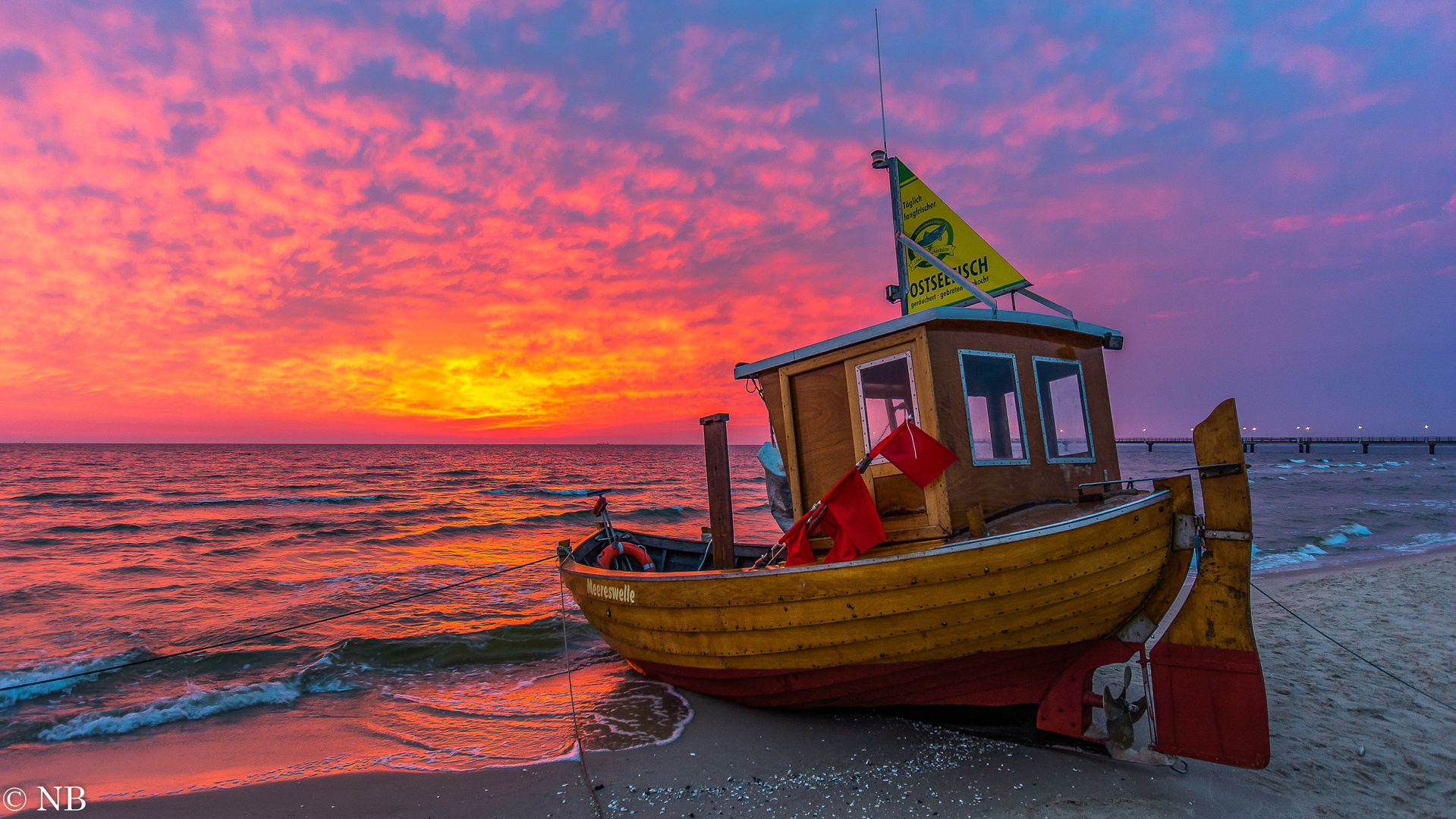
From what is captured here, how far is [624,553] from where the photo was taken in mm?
8703

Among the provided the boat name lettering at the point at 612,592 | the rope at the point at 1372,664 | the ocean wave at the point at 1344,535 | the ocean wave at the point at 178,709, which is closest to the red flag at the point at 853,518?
the boat name lettering at the point at 612,592

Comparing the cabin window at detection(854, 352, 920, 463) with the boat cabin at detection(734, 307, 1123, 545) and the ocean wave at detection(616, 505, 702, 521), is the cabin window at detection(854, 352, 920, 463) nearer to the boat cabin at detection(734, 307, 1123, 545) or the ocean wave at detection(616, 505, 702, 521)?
the boat cabin at detection(734, 307, 1123, 545)

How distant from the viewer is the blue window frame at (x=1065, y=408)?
6.00 metres

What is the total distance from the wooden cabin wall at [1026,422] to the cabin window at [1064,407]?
2.7 inches

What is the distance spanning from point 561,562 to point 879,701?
4.78 metres

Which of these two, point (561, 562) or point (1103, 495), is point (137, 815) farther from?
point (1103, 495)

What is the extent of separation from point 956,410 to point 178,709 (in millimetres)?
9442

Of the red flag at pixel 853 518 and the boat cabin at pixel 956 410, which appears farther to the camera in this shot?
the boat cabin at pixel 956 410

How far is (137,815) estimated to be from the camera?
510cm

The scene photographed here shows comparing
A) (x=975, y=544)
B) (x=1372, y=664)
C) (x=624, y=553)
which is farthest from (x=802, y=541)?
(x=1372, y=664)

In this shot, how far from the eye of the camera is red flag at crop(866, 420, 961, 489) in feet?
16.2

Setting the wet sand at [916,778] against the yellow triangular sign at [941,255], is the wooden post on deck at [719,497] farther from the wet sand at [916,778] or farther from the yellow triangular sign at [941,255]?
the yellow triangular sign at [941,255]

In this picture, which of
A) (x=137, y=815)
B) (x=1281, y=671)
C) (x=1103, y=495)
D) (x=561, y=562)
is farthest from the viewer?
(x=561, y=562)

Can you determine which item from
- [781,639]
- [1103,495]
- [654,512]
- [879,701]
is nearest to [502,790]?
[781,639]
